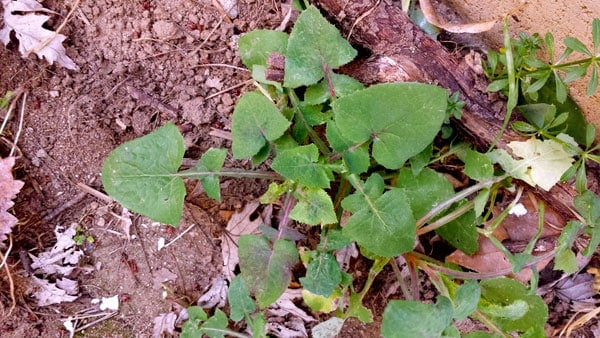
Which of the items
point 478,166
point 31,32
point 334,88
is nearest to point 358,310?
point 478,166

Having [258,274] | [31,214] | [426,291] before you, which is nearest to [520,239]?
[426,291]

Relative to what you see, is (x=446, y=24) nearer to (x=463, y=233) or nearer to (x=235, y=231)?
(x=463, y=233)

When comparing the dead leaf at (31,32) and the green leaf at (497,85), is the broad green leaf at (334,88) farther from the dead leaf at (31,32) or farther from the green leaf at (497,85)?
the dead leaf at (31,32)

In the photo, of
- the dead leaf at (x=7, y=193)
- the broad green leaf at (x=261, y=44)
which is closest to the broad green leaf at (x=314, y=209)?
the broad green leaf at (x=261, y=44)

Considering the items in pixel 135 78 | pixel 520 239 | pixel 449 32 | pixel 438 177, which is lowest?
pixel 520 239

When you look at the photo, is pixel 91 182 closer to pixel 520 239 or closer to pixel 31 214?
pixel 31 214
